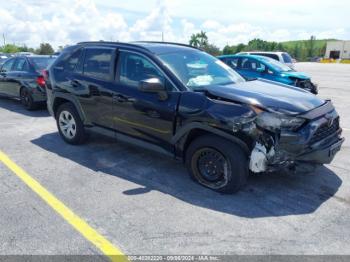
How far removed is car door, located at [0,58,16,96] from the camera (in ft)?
32.7

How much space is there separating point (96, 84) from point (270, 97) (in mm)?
2676

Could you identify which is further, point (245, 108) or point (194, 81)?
point (194, 81)

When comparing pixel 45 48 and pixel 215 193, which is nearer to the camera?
pixel 215 193

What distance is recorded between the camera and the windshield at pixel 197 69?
14.7 feet

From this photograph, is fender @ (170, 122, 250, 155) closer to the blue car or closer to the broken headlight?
the broken headlight

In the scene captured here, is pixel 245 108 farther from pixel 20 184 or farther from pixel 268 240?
pixel 20 184

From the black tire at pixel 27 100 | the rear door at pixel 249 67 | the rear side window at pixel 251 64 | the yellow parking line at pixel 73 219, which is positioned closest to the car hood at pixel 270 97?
the yellow parking line at pixel 73 219

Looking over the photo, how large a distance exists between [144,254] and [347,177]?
10.4 ft

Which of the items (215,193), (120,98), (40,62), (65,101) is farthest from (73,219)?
(40,62)

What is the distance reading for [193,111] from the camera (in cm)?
411

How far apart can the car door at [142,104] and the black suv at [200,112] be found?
→ 1 centimetres

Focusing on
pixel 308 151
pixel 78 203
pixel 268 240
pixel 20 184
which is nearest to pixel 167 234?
pixel 268 240

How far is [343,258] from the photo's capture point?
297 centimetres

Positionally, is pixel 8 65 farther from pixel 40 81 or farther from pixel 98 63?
pixel 98 63
